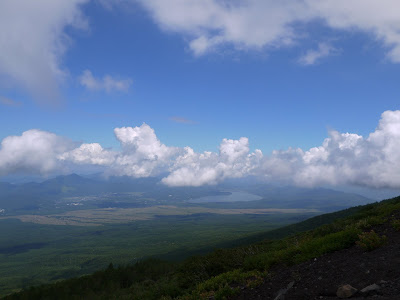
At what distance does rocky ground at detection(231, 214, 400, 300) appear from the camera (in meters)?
9.52

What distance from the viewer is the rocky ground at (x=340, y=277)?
952 cm

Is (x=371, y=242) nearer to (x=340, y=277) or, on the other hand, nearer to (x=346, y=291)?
(x=340, y=277)

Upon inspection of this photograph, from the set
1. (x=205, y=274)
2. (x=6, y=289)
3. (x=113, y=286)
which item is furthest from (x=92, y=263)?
(x=205, y=274)

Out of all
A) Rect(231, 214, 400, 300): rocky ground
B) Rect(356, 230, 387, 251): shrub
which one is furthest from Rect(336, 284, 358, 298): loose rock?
Rect(356, 230, 387, 251): shrub

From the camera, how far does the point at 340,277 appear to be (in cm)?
1111

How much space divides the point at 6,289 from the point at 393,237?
189589 millimetres

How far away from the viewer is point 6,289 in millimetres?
146000

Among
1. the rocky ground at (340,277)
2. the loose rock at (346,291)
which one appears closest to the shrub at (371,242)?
the rocky ground at (340,277)

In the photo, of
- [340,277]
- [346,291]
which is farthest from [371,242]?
[346,291]

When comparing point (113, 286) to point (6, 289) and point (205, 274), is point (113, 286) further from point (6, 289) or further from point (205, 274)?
point (6, 289)

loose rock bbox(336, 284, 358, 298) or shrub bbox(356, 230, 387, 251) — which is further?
shrub bbox(356, 230, 387, 251)

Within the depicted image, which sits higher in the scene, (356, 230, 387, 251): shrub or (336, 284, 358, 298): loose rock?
(356, 230, 387, 251): shrub

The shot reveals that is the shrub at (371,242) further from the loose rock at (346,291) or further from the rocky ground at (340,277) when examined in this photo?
the loose rock at (346,291)

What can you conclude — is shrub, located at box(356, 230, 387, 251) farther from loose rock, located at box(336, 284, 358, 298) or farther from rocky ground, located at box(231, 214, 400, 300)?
loose rock, located at box(336, 284, 358, 298)
